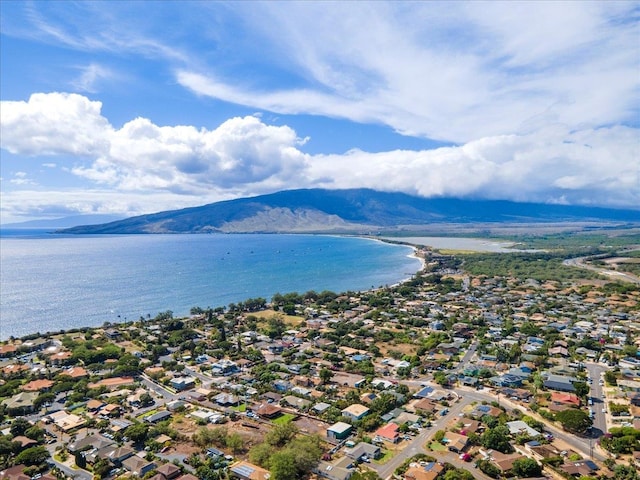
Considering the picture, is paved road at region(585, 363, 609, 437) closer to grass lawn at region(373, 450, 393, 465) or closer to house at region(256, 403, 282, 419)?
grass lawn at region(373, 450, 393, 465)

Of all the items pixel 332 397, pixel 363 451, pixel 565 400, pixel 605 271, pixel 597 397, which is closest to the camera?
pixel 363 451

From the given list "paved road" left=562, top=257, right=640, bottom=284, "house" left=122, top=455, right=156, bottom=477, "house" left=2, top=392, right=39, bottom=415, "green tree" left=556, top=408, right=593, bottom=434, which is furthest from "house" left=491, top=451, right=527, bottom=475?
"paved road" left=562, top=257, right=640, bottom=284

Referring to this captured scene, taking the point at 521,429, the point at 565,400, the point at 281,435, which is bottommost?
the point at 521,429

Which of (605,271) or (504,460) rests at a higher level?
(605,271)

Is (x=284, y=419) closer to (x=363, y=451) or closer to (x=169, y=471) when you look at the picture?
(x=363, y=451)

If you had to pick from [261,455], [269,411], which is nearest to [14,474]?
[261,455]

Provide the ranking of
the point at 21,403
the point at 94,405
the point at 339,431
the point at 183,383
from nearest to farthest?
1. the point at 339,431
2. the point at 94,405
3. the point at 21,403
4. the point at 183,383

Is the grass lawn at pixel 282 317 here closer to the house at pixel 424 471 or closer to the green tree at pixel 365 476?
the house at pixel 424 471
